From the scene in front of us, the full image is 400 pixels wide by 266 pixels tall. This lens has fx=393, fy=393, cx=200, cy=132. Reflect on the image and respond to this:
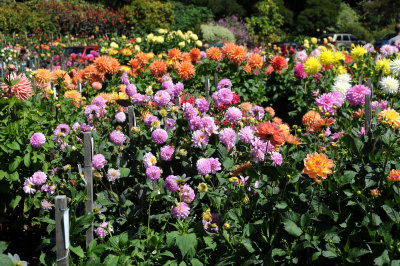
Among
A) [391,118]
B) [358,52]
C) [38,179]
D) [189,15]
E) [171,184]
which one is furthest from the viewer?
[189,15]

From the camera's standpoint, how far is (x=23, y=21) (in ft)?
56.3

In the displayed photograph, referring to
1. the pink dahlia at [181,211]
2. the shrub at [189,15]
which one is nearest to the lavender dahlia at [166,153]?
the pink dahlia at [181,211]

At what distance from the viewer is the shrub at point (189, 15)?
2582 cm

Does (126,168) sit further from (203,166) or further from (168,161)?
(203,166)

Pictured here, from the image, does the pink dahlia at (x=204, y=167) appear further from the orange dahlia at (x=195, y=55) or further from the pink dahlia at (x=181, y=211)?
the orange dahlia at (x=195, y=55)

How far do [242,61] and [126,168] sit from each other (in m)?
3.22

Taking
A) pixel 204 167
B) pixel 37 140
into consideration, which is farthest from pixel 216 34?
pixel 204 167

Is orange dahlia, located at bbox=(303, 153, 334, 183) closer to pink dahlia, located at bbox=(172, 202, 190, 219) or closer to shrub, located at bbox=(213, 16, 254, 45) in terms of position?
pink dahlia, located at bbox=(172, 202, 190, 219)

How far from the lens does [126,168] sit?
221cm

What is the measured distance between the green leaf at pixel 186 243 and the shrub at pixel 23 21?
16504 mm

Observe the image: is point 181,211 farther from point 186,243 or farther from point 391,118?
point 391,118

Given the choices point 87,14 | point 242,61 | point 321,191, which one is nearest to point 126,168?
point 321,191

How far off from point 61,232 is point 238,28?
2430 cm

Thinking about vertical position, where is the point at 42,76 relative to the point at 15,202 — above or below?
above
